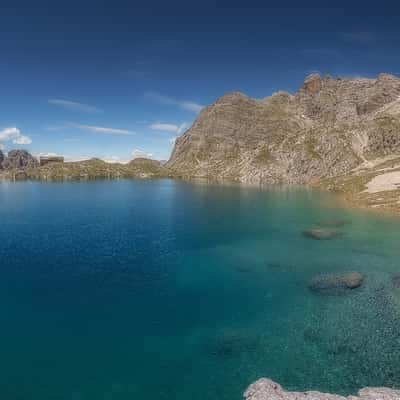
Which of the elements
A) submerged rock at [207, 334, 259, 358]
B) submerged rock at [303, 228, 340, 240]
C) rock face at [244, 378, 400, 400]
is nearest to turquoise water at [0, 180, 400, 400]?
submerged rock at [207, 334, 259, 358]

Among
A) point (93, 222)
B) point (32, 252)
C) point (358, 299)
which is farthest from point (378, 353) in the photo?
point (93, 222)

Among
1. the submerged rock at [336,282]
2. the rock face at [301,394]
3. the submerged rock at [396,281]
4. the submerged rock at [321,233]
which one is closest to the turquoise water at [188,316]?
the submerged rock at [396,281]

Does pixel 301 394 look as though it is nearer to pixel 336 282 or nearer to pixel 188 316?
pixel 188 316

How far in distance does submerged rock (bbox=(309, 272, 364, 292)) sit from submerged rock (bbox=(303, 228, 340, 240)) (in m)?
28.5

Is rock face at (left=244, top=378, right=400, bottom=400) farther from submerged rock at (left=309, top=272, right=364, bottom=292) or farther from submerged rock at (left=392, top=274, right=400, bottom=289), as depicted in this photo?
submerged rock at (left=392, top=274, right=400, bottom=289)

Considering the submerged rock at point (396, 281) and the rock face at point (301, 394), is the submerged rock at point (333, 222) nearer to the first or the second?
the submerged rock at point (396, 281)

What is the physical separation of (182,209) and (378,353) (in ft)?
347

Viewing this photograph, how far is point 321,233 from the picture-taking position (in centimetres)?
8681

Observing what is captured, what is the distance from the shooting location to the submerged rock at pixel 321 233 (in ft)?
278

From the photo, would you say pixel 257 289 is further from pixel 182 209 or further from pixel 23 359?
pixel 182 209

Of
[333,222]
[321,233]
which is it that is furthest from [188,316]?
[333,222]

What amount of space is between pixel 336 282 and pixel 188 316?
2755 cm

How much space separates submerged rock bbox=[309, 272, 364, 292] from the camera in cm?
5101

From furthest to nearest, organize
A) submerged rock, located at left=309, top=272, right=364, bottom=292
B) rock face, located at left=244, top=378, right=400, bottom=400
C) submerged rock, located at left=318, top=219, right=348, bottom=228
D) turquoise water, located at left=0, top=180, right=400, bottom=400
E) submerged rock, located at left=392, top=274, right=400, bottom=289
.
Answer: submerged rock, located at left=318, top=219, right=348, bottom=228 < submerged rock, located at left=392, top=274, right=400, bottom=289 < submerged rock, located at left=309, top=272, right=364, bottom=292 < turquoise water, located at left=0, top=180, right=400, bottom=400 < rock face, located at left=244, top=378, right=400, bottom=400
